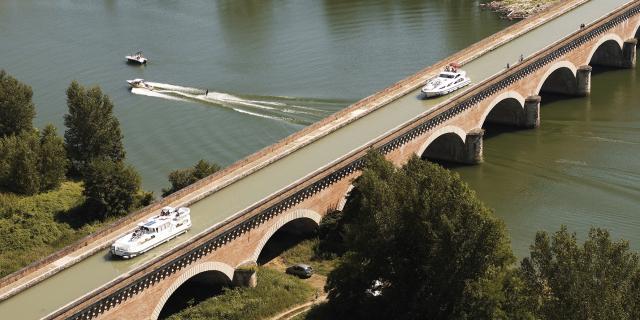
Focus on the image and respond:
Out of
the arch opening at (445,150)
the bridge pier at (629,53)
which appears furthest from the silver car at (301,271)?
the bridge pier at (629,53)

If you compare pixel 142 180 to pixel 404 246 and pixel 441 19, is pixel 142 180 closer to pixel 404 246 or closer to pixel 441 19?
pixel 404 246

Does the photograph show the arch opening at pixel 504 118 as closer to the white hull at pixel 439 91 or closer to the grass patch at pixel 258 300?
the white hull at pixel 439 91

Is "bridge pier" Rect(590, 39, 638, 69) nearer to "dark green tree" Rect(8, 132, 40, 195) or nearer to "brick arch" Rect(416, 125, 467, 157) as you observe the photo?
"brick arch" Rect(416, 125, 467, 157)

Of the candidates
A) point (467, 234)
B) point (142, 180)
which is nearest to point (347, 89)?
point (142, 180)

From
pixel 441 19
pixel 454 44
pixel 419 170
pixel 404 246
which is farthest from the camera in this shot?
pixel 441 19

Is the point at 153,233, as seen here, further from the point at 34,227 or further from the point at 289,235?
the point at 34,227

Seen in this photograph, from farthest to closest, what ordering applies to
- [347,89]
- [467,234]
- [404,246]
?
[347,89], [404,246], [467,234]
